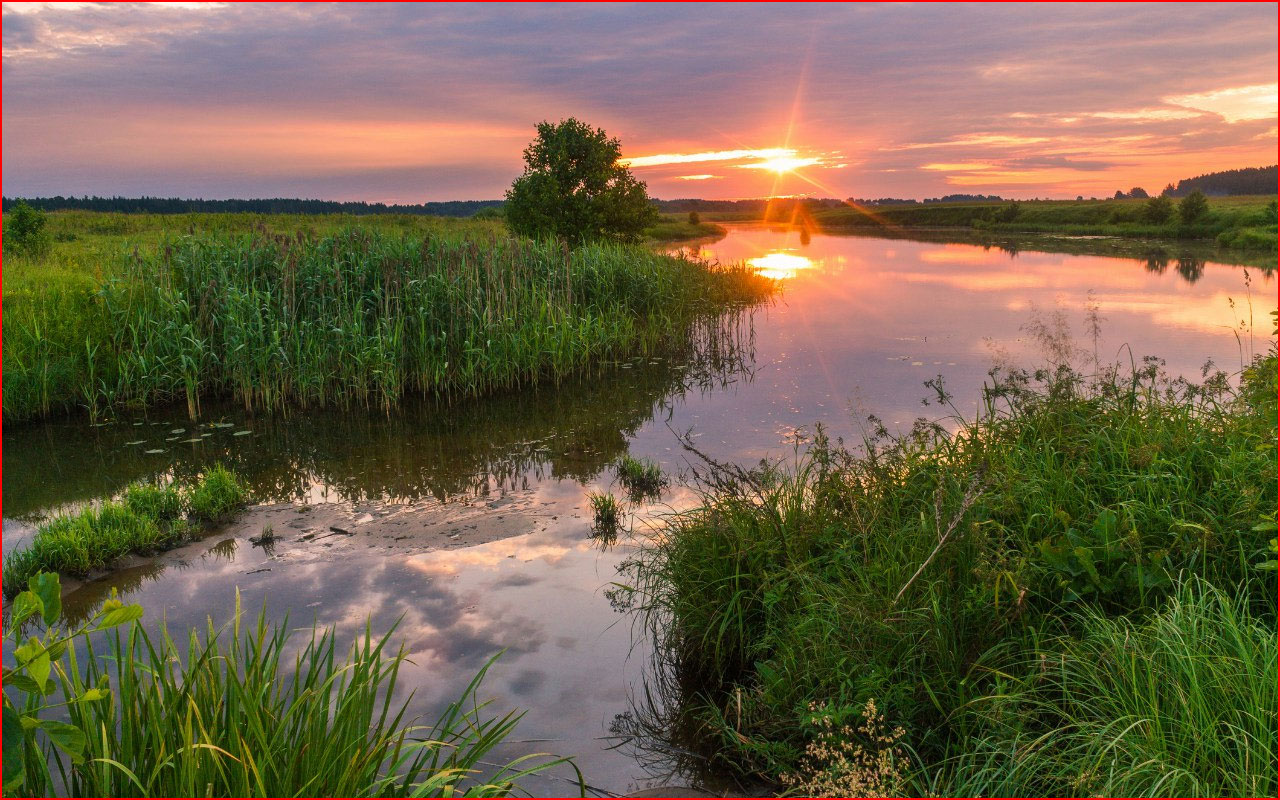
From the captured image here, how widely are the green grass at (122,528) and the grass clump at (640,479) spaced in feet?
13.0

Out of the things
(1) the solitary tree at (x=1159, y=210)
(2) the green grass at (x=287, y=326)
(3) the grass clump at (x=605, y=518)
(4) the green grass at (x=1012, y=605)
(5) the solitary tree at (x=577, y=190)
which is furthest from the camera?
(1) the solitary tree at (x=1159, y=210)

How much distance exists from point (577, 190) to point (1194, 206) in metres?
41.4

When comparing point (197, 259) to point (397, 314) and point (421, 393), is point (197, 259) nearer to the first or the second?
point (397, 314)

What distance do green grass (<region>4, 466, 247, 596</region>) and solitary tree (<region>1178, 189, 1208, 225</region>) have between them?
56792mm

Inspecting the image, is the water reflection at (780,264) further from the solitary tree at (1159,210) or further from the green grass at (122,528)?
the solitary tree at (1159,210)

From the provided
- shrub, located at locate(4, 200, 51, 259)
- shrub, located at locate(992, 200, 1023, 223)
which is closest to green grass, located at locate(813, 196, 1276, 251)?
shrub, located at locate(992, 200, 1023, 223)

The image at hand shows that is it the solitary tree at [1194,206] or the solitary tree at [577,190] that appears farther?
the solitary tree at [1194,206]

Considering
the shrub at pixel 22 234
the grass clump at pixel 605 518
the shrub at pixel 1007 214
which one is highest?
the shrub at pixel 1007 214

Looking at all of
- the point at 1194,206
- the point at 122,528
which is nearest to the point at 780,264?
the point at 1194,206

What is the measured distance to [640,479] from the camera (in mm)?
8766

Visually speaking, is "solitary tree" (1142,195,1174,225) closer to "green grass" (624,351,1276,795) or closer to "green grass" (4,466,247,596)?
"green grass" (624,351,1276,795)

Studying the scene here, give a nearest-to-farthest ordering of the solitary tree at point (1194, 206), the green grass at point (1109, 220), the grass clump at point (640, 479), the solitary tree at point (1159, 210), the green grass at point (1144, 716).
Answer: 1. the green grass at point (1144, 716)
2. the grass clump at point (640, 479)
3. the green grass at point (1109, 220)
4. the solitary tree at point (1194, 206)
5. the solitary tree at point (1159, 210)

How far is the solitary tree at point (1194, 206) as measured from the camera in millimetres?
48500

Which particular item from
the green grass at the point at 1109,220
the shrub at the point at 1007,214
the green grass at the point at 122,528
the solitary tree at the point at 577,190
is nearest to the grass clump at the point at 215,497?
the green grass at the point at 122,528
